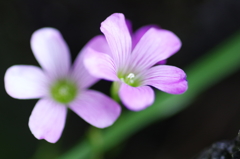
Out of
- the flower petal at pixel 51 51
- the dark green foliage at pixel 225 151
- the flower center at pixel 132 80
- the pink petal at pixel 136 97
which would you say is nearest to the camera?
the pink petal at pixel 136 97

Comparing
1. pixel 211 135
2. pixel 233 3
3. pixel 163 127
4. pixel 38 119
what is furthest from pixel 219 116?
pixel 38 119

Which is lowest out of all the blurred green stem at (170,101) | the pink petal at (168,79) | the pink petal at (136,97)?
the blurred green stem at (170,101)

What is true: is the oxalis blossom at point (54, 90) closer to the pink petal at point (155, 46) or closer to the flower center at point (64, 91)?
the flower center at point (64, 91)

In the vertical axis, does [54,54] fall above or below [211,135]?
above

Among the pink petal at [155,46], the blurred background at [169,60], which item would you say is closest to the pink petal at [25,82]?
the pink petal at [155,46]

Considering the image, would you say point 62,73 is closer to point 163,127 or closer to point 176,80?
point 176,80

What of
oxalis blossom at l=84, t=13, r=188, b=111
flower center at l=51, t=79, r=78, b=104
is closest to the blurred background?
flower center at l=51, t=79, r=78, b=104
